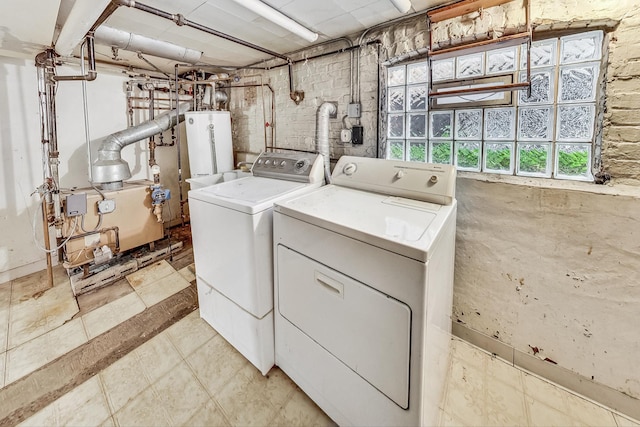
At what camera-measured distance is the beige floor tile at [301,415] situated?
4.89 ft

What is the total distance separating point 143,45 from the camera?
2.47m

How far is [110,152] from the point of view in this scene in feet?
9.67

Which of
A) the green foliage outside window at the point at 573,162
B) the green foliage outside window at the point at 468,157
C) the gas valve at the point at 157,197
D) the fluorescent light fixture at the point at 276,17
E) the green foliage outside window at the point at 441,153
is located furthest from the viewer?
A: the gas valve at the point at 157,197

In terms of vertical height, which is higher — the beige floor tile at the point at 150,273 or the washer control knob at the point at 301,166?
the washer control knob at the point at 301,166

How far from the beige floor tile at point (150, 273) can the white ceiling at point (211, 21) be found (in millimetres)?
2125

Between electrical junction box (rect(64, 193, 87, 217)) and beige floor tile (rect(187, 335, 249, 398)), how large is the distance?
173 cm

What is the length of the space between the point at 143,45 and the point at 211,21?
80 cm

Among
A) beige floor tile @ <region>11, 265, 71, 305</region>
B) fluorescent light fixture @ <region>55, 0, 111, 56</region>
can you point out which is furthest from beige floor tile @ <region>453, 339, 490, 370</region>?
beige floor tile @ <region>11, 265, 71, 305</region>

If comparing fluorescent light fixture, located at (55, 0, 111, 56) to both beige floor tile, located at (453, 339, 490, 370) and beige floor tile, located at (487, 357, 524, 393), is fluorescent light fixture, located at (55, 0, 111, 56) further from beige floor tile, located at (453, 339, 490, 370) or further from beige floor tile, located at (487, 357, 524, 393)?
beige floor tile, located at (487, 357, 524, 393)

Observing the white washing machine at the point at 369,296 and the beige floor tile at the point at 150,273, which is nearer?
the white washing machine at the point at 369,296

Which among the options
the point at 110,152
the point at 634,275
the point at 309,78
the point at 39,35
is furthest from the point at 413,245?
the point at 110,152

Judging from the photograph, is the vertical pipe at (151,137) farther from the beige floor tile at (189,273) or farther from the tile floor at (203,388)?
the tile floor at (203,388)

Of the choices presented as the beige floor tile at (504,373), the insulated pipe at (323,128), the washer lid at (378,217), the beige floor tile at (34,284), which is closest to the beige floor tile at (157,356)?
the washer lid at (378,217)

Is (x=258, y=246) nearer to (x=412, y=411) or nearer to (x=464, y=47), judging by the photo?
(x=412, y=411)
